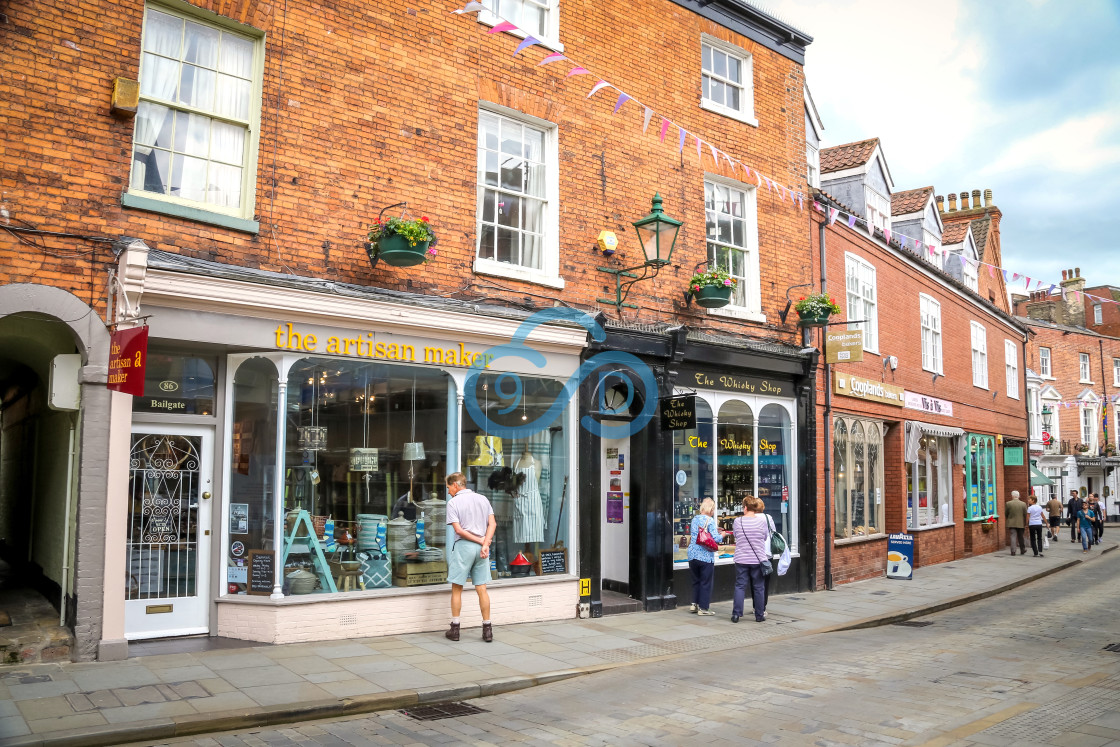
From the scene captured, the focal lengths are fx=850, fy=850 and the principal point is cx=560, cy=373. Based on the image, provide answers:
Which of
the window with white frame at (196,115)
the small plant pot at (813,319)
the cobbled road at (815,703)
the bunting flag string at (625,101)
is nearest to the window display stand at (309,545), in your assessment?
the cobbled road at (815,703)

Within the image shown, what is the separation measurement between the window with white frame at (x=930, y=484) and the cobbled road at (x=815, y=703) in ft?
30.0

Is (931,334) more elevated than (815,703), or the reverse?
(931,334)

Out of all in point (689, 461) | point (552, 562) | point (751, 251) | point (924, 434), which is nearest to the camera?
point (552, 562)

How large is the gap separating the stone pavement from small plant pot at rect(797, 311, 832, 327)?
5.00 m

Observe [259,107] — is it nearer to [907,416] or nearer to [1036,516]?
[907,416]

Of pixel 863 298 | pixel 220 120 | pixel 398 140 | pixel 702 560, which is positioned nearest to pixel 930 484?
pixel 863 298

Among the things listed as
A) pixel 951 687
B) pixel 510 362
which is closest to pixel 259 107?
pixel 510 362

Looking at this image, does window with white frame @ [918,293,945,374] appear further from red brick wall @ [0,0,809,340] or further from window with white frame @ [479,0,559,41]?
window with white frame @ [479,0,559,41]

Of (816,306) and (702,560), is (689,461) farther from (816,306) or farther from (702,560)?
(816,306)

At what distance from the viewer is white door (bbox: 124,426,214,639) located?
8.30 m

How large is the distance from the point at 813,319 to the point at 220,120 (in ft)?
32.0

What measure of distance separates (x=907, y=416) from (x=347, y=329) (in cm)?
1417

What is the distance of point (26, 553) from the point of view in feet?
37.1

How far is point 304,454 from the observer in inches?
355
